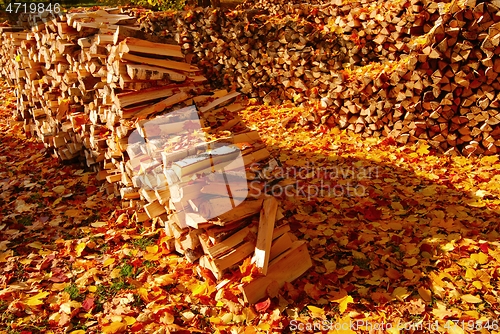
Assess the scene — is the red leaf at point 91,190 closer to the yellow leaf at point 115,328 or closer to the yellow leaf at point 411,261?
the yellow leaf at point 115,328

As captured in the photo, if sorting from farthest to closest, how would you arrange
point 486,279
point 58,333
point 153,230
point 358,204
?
1. point 358,204
2. point 153,230
3. point 486,279
4. point 58,333

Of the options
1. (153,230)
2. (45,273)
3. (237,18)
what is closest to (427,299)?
(153,230)

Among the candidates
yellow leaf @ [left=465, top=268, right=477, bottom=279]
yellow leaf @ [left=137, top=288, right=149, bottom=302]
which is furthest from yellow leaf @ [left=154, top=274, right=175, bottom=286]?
yellow leaf @ [left=465, top=268, right=477, bottom=279]

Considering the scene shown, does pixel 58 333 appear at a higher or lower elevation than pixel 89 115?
lower

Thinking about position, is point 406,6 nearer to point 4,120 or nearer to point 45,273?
point 45,273

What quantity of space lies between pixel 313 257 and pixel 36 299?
2.33 meters

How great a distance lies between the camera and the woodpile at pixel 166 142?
305cm

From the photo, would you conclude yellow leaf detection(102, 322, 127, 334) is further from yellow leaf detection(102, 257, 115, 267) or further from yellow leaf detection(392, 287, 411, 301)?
yellow leaf detection(392, 287, 411, 301)

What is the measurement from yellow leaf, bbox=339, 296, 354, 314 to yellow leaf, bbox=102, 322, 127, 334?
160 centimetres

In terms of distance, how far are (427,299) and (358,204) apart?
1.50 meters

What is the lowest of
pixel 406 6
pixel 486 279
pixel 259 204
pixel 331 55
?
pixel 486 279

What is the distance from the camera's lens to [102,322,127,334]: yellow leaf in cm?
276

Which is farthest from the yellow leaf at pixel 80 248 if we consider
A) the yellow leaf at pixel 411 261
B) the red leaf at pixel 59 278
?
the yellow leaf at pixel 411 261

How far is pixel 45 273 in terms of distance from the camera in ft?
11.2
